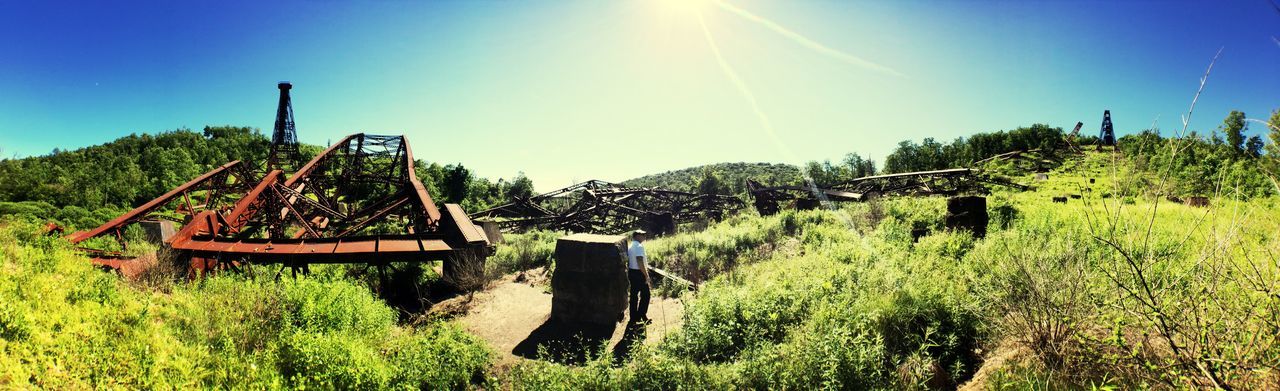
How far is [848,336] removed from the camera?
191 inches

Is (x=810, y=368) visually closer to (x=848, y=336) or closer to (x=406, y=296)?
(x=848, y=336)

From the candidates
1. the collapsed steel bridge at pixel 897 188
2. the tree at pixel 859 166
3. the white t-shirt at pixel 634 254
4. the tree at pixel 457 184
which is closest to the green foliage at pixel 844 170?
the tree at pixel 859 166

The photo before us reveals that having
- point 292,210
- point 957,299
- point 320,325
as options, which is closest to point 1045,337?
point 957,299

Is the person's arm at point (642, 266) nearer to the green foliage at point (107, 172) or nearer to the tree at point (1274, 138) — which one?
the tree at point (1274, 138)

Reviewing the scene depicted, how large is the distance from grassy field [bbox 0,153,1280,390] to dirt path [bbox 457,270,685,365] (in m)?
0.86

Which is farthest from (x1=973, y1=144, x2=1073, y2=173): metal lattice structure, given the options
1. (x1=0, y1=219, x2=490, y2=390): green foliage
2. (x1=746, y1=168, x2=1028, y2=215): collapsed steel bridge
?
(x1=0, y1=219, x2=490, y2=390): green foliage

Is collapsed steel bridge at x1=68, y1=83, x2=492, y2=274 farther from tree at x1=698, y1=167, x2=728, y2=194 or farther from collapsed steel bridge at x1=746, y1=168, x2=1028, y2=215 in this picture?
tree at x1=698, y1=167, x2=728, y2=194

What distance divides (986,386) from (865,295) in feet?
7.04

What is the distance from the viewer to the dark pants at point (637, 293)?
25.6 feet

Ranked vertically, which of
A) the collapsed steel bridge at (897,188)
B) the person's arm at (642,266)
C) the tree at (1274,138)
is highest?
the tree at (1274,138)

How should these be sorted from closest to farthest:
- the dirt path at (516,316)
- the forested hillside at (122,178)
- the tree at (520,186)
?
1. the dirt path at (516,316)
2. the forested hillside at (122,178)
3. the tree at (520,186)

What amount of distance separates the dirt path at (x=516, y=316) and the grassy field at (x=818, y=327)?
86cm

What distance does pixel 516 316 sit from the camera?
8734 mm

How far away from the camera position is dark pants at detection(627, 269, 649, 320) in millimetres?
7809
